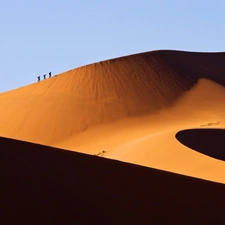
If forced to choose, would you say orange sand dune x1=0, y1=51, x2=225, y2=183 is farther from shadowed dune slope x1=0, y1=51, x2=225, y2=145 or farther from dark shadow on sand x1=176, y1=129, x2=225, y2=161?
dark shadow on sand x1=176, y1=129, x2=225, y2=161

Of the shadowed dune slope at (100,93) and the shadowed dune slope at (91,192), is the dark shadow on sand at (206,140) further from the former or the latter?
the shadowed dune slope at (91,192)

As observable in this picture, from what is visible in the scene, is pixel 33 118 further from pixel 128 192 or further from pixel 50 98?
pixel 128 192

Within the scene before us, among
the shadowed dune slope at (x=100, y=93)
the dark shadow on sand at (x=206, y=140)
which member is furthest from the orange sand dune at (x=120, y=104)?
the dark shadow on sand at (x=206, y=140)

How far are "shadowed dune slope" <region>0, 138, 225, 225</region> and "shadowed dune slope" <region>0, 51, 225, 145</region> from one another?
87.7ft

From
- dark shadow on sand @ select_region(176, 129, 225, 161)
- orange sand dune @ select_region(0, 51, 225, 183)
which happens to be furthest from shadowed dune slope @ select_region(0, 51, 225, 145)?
dark shadow on sand @ select_region(176, 129, 225, 161)

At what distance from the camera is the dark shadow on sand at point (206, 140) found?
86.1 ft

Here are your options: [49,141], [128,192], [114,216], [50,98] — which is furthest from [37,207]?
[50,98]

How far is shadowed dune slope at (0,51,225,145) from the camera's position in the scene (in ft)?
132

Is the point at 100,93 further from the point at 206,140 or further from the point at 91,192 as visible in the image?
the point at 91,192

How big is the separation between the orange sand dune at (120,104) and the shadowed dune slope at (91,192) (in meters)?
15.4

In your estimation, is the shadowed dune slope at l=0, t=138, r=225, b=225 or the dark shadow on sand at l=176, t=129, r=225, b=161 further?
the dark shadow on sand at l=176, t=129, r=225, b=161

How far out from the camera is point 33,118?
42.3 m

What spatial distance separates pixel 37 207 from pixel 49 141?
29.3 meters

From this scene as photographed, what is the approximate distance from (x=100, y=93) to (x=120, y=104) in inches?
117
